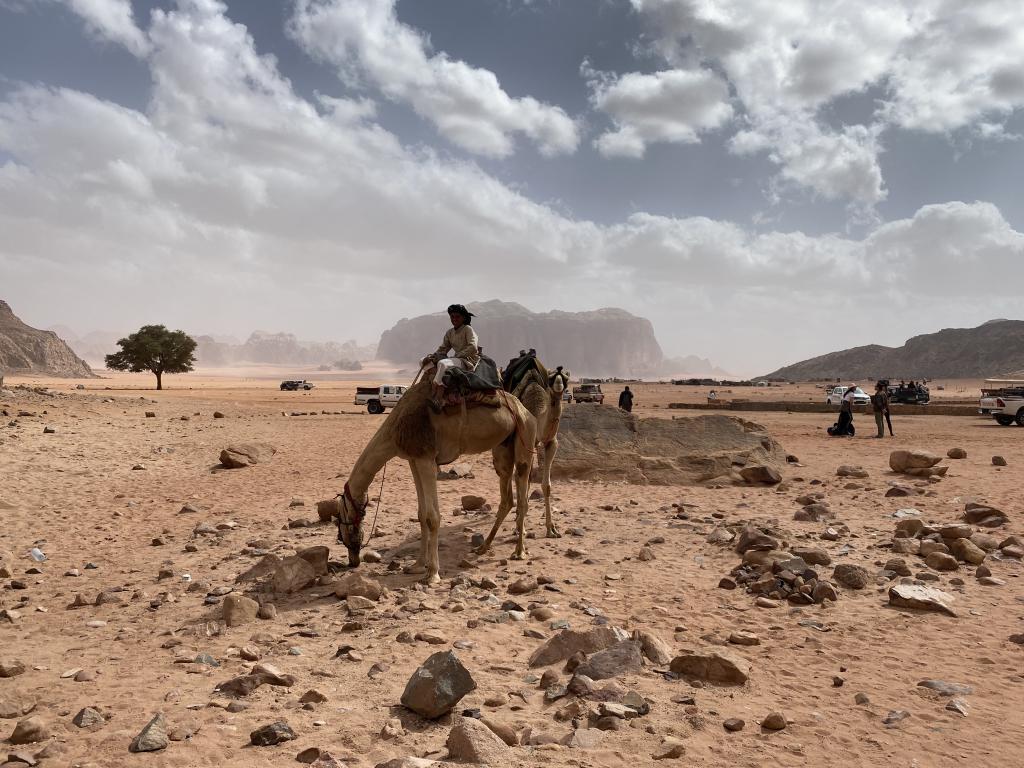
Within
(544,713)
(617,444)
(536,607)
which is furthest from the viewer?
(617,444)

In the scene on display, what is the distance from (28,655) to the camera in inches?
209

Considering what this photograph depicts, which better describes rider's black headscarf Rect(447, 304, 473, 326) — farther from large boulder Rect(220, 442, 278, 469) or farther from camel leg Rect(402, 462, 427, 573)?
large boulder Rect(220, 442, 278, 469)

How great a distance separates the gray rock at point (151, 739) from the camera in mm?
3828

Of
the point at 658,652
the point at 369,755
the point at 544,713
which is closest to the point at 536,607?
the point at 658,652

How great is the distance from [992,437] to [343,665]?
2747 centimetres

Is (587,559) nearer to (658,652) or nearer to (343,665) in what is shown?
(658,652)

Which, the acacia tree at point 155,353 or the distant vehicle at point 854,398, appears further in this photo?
the acacia tree at point 155,353

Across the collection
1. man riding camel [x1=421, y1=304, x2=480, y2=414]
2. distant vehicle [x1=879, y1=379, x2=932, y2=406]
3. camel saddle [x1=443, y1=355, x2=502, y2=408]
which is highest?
man riding camel [x1=421, y1=304, x2=480, y2=414]

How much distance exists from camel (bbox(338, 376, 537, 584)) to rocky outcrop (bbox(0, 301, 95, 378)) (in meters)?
135

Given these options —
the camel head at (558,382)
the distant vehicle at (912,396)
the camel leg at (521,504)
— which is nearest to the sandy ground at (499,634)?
the camel leg at (521,504)

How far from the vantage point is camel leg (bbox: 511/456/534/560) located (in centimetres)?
847

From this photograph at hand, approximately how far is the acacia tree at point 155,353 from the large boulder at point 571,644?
81.1m

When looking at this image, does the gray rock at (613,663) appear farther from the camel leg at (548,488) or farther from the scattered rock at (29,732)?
the camel leg at (548,488)

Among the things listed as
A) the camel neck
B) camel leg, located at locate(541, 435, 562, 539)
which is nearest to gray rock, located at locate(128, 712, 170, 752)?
the camel neck
